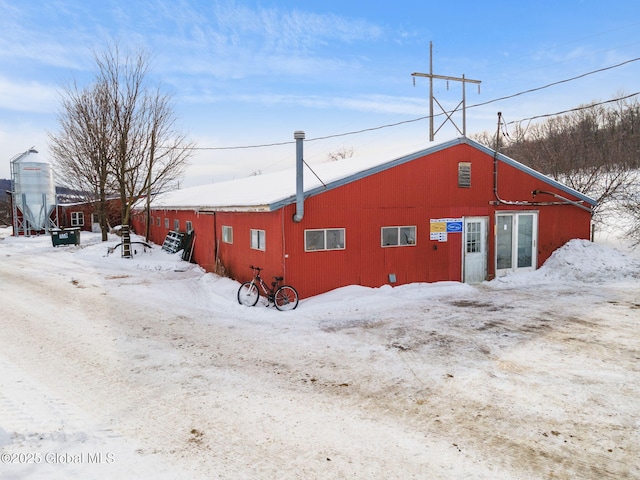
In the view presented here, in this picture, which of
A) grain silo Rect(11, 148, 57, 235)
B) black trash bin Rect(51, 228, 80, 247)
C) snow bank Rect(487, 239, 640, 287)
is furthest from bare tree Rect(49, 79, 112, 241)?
snow bank Rect(487, 239, 640, 287)

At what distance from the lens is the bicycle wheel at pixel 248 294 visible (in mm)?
10891

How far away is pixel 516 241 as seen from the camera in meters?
14.9

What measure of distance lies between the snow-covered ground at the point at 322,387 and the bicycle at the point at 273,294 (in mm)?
280

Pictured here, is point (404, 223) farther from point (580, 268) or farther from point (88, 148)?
point (88, 148)

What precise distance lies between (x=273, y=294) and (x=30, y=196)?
110 ft

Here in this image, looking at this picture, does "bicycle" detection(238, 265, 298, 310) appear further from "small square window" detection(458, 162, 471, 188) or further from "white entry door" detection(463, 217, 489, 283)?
"small square window" detection(458, 162, 471, 188)

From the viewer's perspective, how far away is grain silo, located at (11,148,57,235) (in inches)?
A: 1346

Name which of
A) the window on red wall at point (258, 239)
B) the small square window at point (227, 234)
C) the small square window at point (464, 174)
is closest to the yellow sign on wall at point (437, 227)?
the small square window at point (464, 174)

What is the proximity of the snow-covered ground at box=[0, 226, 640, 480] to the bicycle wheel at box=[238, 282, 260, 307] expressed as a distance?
1.12 feet

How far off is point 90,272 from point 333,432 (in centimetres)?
1424

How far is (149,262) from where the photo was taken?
17500mm

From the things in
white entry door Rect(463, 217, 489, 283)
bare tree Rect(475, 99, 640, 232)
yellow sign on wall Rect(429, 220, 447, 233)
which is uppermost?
bare tree Rect(475, 99, 640, 232)

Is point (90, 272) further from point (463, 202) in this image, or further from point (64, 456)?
point (463, 202)

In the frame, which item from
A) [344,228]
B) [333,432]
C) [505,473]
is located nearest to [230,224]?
[344,228]
